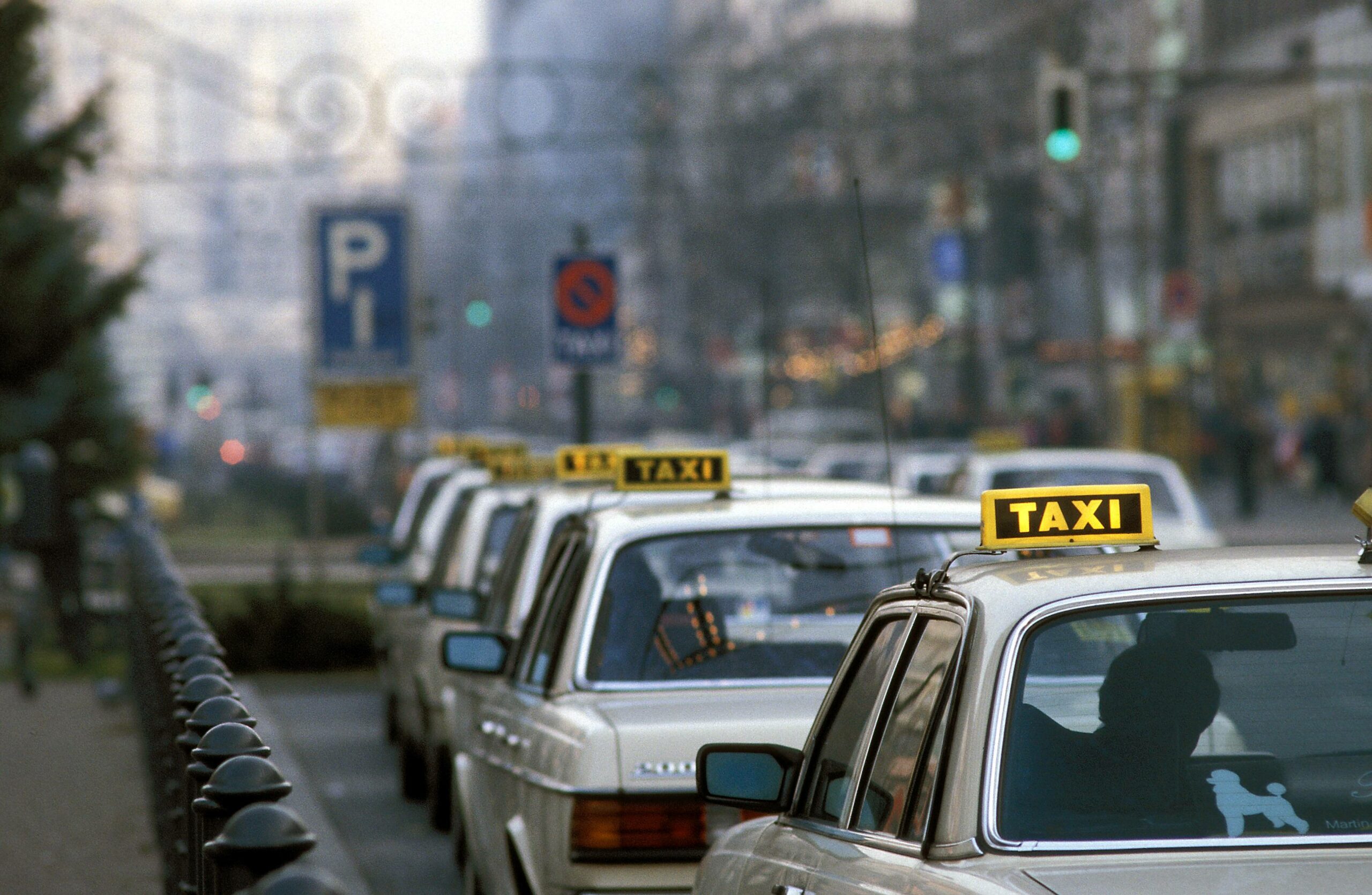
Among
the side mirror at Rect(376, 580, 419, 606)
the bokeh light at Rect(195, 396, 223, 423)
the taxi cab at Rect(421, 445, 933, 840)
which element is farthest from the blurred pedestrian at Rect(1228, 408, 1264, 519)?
the bokeh light at Rect(195, 396, 223, 423)

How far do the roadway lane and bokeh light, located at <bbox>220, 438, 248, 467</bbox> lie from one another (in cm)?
5344

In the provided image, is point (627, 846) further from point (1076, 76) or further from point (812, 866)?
point (1076, 76)

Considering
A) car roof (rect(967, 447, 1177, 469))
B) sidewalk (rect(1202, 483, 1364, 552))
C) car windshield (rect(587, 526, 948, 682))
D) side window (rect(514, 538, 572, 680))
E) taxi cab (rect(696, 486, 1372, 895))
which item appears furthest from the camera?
sidewalk (rect(1202, 483, 1364, 552))

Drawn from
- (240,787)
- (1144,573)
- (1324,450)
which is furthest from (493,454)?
(1324,450)

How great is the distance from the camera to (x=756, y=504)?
655 centimetres

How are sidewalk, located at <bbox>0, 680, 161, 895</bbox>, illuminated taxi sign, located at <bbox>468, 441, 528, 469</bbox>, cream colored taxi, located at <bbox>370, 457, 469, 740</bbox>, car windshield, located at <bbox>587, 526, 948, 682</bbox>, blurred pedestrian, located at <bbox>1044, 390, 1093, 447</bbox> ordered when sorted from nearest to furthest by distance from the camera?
car windshield, located at <bbox>587, 526, 948, 682</bbox> → sidewalk, located at <bbox>0, 680, 161, 895</bbox> → cream colored taxi, located at <bbox>370, 457, 469, 740</bbox> → illuminated taxi sign, located at <bbox>468, 441, 528, 469</bbox> → blurred pedestrian, located at <bbox>1044, 390, 1093, 447</bbox>

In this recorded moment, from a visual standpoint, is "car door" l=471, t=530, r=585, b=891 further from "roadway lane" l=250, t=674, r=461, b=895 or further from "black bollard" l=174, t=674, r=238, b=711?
"roadway lane" l=250, t=674, r=461, b=895

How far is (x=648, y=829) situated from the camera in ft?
17.6

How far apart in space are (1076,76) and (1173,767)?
54.0ft

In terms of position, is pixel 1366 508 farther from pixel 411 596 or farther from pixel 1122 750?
pixel 411 596

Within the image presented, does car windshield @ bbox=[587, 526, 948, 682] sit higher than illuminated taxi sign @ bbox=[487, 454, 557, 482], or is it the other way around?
illuminated taxi sign @ bbox=[487, 454, 557, 482]

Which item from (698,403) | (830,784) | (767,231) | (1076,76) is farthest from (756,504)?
(698,403)

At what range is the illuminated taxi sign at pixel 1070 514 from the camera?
3.78 meters

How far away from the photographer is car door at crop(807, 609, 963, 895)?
3.29m
